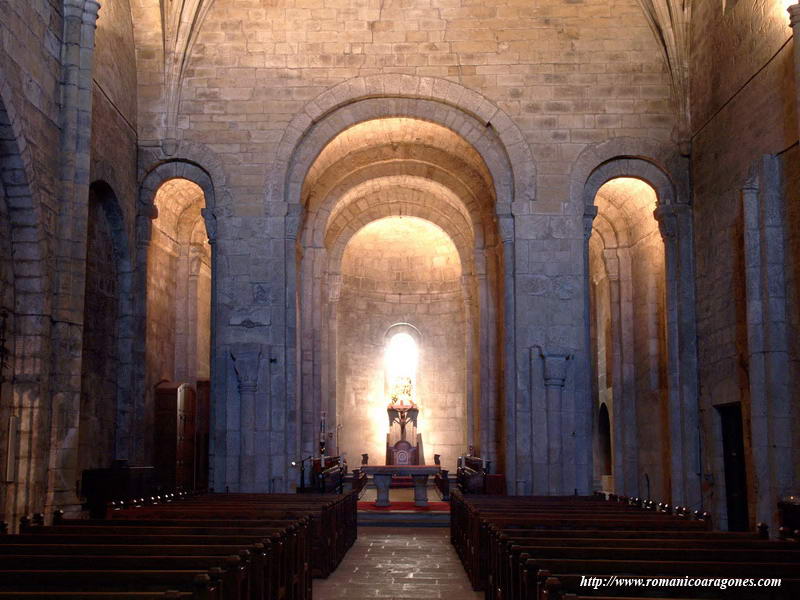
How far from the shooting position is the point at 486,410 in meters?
24.8

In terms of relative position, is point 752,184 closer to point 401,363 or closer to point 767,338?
point 767,338

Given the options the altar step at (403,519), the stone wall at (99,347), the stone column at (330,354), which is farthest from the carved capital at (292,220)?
the stone column at (330,354)

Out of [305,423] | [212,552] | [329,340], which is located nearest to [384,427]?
[329,340]

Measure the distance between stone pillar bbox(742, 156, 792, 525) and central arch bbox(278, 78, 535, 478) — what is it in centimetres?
545

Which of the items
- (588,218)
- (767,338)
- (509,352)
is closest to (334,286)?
(509,352)

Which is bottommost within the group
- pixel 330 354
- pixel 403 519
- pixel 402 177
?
pixel 403 519

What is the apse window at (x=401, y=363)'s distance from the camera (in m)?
32.6

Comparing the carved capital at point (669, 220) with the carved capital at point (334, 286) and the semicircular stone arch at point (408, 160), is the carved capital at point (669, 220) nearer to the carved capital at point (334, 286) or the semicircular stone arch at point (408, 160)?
the semicircular stone arch at point (408, 160)

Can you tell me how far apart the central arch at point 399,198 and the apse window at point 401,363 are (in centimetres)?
417

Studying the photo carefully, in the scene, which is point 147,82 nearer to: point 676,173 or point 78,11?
point 78,11

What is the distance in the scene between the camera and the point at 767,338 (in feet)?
48.9

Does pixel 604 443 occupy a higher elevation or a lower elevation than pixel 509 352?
lower

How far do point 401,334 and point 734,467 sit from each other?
1694 centimetres

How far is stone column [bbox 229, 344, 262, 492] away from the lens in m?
18.9
